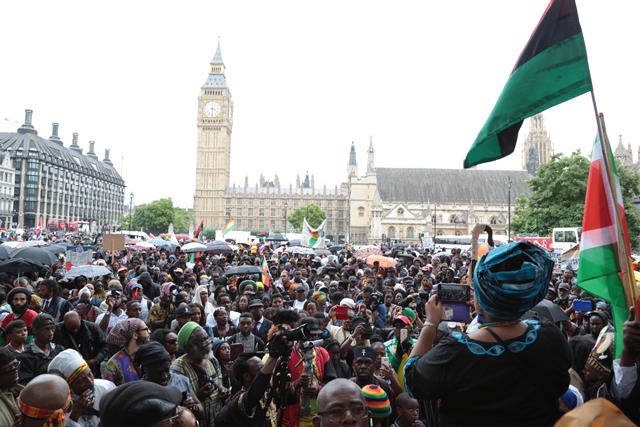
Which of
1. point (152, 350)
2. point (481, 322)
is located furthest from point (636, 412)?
point (152, 350)

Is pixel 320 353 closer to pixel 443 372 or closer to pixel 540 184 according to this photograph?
pixel 443 372

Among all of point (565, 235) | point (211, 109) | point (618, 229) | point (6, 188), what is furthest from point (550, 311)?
point (211, 109)

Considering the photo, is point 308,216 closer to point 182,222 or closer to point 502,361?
point 182,222

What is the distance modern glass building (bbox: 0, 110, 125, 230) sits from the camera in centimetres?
8212

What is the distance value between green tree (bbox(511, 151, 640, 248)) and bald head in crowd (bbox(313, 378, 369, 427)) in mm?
37902

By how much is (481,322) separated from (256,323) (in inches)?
195

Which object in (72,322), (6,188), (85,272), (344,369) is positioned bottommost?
(344,369)

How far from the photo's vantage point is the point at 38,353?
4562 mm

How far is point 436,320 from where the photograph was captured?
2.40 metres

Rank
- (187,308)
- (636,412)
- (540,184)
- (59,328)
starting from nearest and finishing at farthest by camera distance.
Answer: (636,412)
(59,328)
(187,308)
(540,184)

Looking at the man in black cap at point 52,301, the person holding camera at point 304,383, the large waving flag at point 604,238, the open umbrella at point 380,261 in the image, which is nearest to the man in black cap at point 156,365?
the person holding camera at point 304,383

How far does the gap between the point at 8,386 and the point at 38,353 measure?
123cm

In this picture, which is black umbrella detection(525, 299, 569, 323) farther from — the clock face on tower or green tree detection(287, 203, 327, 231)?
the clock face on tower

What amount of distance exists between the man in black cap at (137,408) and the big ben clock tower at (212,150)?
9805 centimetres
